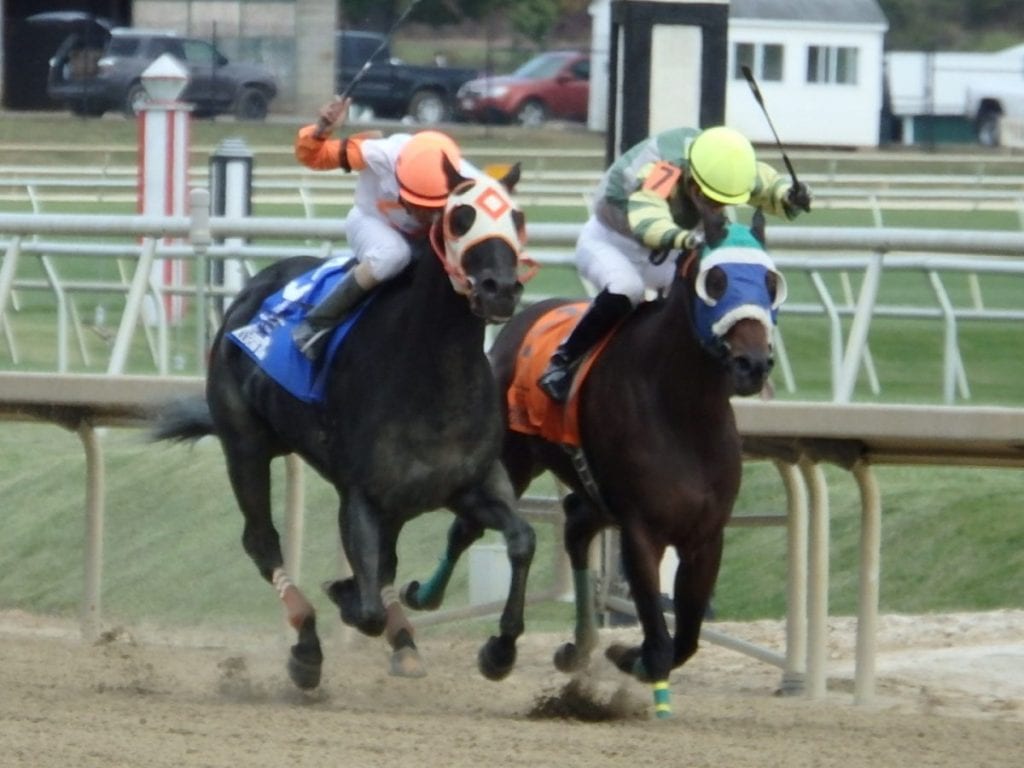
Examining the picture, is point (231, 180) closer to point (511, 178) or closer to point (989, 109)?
point (511, 178)

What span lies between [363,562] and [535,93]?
29.7 m

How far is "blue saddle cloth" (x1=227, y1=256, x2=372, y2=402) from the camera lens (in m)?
6.99

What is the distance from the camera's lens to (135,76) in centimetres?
3139

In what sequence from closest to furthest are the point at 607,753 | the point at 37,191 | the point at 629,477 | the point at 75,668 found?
the point at 607,753, the point at 629,477, the point at 75,668, the point at 37,191

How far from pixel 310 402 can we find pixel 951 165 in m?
24.3

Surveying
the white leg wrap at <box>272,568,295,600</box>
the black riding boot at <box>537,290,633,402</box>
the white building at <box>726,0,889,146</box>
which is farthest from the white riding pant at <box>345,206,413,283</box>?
the white building at <box>726,0,889,146</box>

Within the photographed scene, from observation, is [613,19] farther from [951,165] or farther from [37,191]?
[951,165]

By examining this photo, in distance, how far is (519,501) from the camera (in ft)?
26.9

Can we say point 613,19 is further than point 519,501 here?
Yes

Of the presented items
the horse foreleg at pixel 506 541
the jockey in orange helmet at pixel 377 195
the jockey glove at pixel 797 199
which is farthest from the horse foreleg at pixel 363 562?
the jockey glove at pixel 797 199

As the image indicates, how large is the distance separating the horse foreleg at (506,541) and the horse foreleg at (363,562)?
260 mm

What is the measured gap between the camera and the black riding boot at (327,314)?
6883mm

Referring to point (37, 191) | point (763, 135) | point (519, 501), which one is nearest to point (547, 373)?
point (519, 501)

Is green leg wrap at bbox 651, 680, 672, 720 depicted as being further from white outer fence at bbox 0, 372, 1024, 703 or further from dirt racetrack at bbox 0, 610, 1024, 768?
white outer fence at bbox 0, 372, 1024, 703
